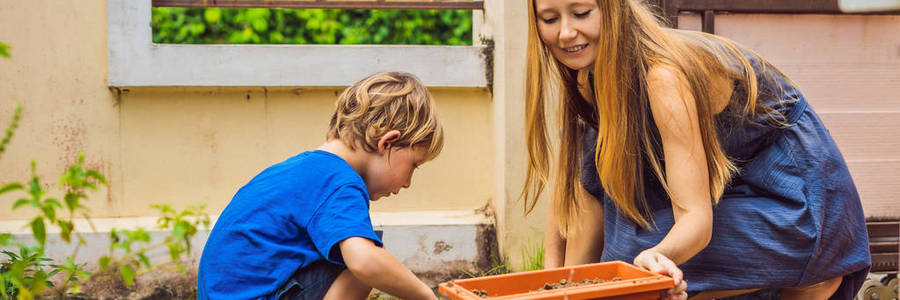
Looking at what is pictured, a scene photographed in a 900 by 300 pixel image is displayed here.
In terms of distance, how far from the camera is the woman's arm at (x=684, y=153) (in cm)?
181

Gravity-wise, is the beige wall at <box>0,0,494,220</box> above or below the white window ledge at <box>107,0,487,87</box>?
below

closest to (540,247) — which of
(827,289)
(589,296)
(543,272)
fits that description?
(827,289)

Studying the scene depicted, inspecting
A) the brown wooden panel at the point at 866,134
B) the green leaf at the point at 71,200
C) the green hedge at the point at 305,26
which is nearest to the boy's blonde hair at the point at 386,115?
the green leaf at the point at 71,200

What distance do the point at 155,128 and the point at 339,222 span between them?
5.76 ft

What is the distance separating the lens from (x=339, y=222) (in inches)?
67.9

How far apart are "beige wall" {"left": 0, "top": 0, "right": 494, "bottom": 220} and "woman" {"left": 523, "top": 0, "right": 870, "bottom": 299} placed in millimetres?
1174

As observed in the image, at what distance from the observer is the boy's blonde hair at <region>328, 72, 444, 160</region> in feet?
6.37

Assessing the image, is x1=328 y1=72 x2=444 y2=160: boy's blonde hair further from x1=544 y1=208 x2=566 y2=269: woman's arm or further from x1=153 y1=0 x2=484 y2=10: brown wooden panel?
x1=153 y1=0 x2=484 y2=10: brown wooden panel

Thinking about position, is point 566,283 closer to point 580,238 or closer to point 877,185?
point 580,238

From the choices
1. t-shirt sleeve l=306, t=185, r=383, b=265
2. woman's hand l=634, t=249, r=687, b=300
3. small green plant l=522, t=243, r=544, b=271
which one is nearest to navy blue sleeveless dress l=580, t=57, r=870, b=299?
woman's hand l=634, t=249, r=687, b=300

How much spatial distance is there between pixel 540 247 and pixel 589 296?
162cm

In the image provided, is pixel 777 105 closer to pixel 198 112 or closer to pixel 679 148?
pixel 679 148

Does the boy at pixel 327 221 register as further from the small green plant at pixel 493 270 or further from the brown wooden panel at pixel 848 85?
the brown wooden panel at pixel 848 85

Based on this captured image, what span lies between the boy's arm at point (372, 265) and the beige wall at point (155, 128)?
1572 millimetres
